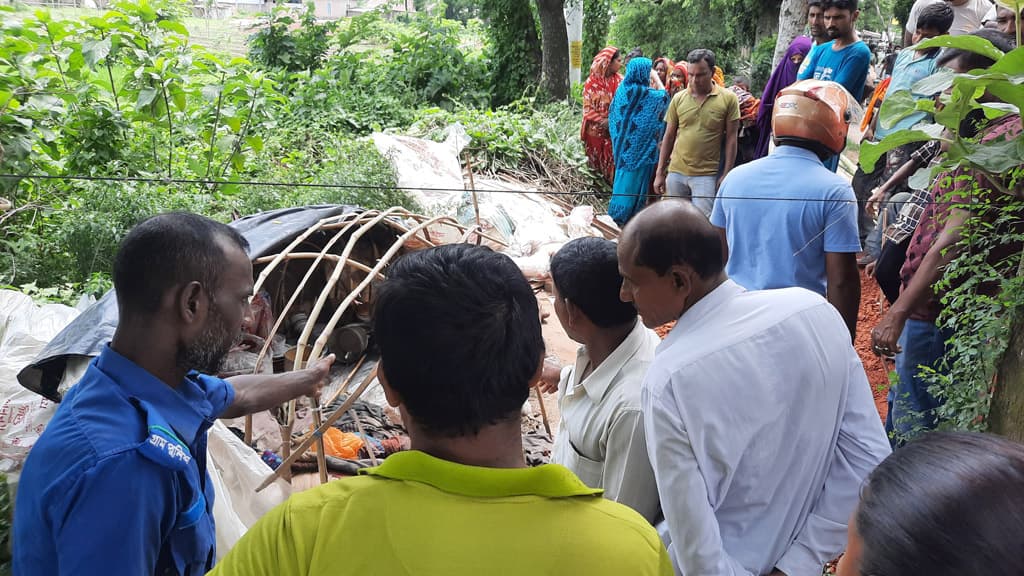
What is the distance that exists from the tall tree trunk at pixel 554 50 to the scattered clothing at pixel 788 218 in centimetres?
956

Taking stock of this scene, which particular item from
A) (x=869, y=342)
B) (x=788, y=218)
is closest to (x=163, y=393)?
(x=788, y=218)

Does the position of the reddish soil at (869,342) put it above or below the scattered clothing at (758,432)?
below

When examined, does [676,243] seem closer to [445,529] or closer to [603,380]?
[603,380]

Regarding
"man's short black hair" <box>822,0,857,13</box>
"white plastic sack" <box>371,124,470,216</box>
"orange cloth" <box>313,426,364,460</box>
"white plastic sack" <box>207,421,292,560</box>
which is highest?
"man's short black hair" <box>822,0,857,13</box>

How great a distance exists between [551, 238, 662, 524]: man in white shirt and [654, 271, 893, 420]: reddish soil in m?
2.45

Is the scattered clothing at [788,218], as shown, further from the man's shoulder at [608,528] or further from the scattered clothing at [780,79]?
the scattered clothing at [780,79]

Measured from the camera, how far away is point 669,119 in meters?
6.66

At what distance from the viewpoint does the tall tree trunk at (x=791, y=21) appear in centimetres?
792

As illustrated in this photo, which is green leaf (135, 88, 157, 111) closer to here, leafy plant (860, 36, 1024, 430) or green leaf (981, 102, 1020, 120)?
leafy plant (860, 36, 1024, 430)

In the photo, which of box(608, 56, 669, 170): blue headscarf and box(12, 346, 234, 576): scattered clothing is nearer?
box(12, 346, 234, 576): scattered clothing

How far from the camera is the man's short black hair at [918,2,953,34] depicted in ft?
15.1

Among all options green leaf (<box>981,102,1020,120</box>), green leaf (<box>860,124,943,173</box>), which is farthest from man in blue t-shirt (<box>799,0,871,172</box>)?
green leaf (<box>981,102,1020,120</box>)

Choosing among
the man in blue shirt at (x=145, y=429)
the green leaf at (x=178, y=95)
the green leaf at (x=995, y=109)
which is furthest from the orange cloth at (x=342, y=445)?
the green leaf at (x=178, y=95)

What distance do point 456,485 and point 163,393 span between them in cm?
94
